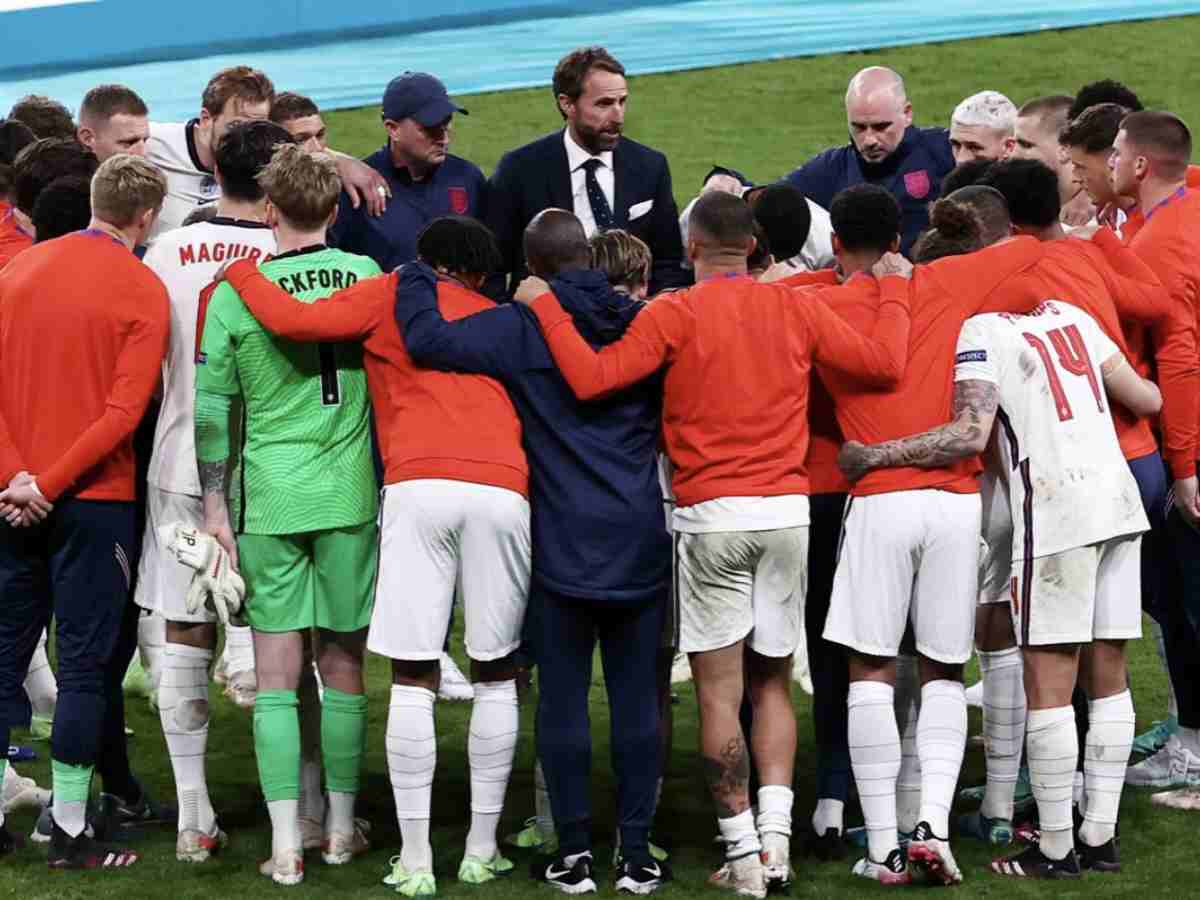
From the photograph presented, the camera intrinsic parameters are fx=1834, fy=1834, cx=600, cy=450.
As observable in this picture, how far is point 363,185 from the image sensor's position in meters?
→ 5.65

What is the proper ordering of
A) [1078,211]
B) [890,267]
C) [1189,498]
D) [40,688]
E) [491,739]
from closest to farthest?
[491,739] → [890,267] → [1189,498] → [40,688] → [1078,211]

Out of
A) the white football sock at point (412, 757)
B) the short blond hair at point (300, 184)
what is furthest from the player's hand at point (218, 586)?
the short blond hair at point (300, 184)

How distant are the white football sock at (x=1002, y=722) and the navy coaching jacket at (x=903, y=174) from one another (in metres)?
1.93

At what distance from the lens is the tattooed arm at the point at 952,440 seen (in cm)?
445

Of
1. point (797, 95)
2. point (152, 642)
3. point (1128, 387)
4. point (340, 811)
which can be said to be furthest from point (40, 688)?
point (797, 95)

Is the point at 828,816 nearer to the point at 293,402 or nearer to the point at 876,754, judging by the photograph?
the point at 876,754

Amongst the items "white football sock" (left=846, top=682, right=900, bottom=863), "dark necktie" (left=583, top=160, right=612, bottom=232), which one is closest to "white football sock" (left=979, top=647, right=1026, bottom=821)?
"white football sock" (left=846, top=682, right=900, bottom=863)

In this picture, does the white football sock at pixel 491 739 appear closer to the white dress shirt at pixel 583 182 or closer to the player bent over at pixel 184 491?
the player bent over at pixel 184 491

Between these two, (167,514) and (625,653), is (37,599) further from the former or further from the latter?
(625,653)

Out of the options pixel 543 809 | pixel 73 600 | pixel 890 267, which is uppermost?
pixel 890 267

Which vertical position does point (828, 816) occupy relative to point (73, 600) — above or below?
below

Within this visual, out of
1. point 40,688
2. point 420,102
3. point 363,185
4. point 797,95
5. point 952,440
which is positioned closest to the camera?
point 952,440

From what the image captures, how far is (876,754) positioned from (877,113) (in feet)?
8.83

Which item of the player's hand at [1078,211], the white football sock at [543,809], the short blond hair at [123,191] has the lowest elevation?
the white football sock at [543,809]
